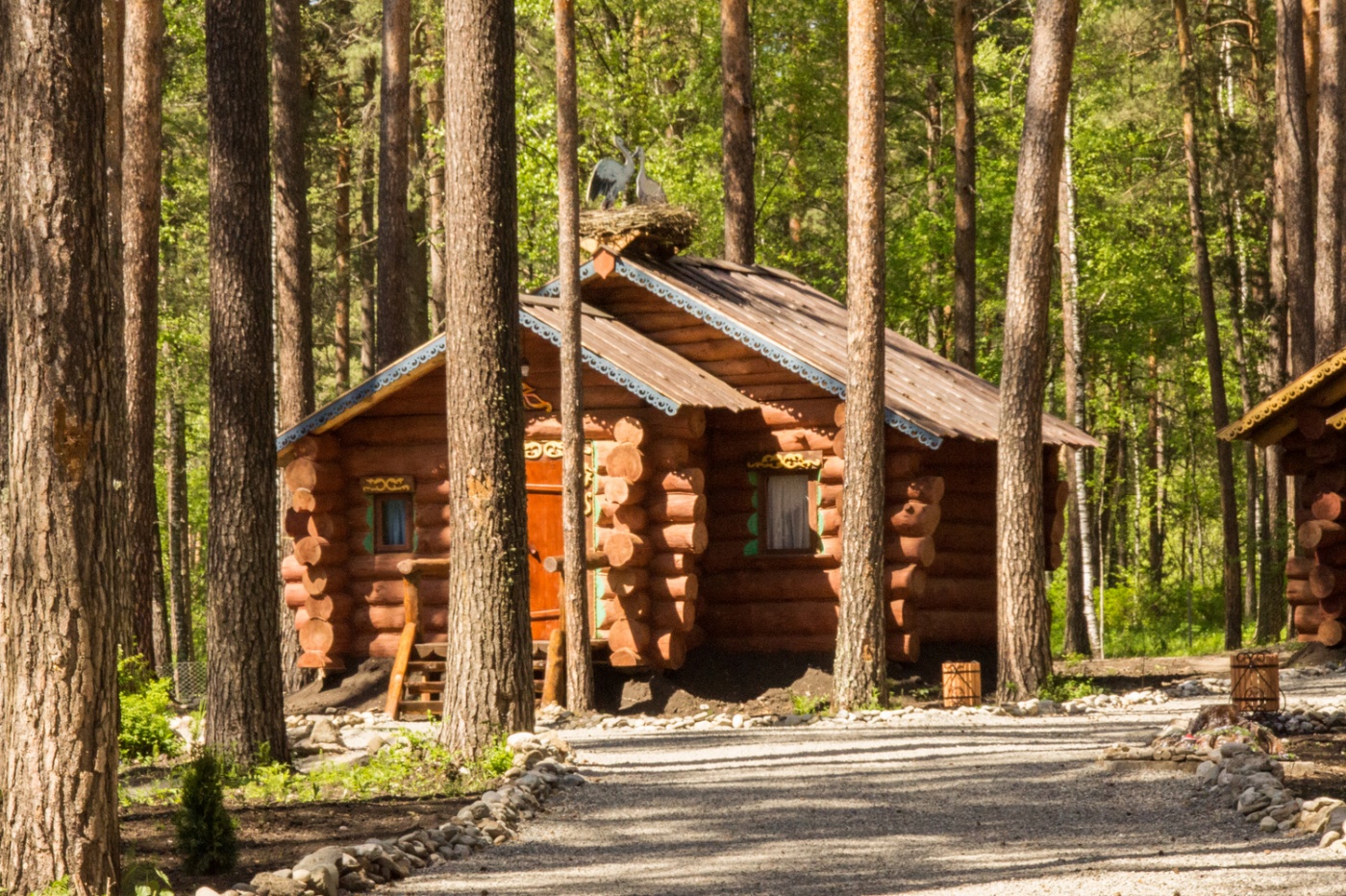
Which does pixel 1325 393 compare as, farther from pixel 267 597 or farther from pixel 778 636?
pixel 267 597

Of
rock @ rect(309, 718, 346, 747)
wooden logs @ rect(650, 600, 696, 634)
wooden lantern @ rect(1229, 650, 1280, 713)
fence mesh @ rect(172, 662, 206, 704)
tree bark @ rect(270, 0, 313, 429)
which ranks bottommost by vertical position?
fence mesh @ rect(172, 662, 206, 704)

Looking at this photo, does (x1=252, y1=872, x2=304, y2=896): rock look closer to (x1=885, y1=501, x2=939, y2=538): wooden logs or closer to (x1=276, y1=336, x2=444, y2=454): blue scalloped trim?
(x1=276, y1=336, x2=444, y2=454): blue scalloped trim

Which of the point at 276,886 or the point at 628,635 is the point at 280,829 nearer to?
the point at 276,886

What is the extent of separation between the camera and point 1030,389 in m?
16.4

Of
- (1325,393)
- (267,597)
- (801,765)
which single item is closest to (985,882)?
(801,765)

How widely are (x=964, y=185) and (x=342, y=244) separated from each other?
14874 mm

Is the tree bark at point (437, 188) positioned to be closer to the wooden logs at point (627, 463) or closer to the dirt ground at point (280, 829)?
the wooden logs at point (627, 463)

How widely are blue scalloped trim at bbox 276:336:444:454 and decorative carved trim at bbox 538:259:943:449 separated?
1.83m

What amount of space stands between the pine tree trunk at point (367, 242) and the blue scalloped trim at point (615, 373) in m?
14.1

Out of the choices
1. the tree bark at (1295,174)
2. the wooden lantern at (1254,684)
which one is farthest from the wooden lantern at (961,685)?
the tree bark at (1295,174)

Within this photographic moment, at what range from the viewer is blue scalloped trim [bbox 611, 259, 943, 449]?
1700cm

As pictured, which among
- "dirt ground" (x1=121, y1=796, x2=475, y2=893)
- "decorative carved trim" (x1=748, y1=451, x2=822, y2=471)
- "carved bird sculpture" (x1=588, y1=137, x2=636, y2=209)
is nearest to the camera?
"dirt ground" (x1=121, y1=796, x2=475, y2=893)

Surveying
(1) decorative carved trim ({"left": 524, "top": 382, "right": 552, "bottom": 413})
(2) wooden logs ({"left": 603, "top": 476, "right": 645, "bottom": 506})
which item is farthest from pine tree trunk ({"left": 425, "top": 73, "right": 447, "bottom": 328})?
(2) wooden logs ({"left": 603, "top": 476, "right": 645, "bottom": 506})

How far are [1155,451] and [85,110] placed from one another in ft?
127
